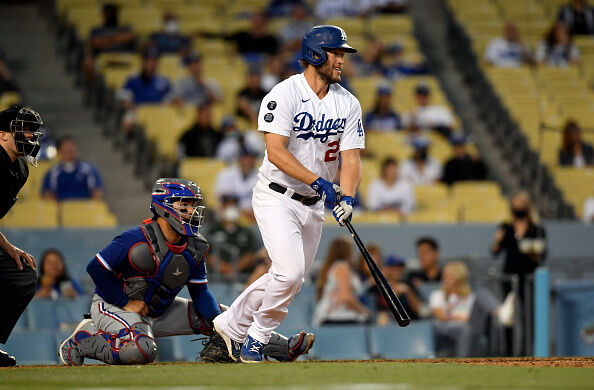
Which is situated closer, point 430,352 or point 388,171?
point 430,352

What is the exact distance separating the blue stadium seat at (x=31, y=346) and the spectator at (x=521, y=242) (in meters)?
4.63

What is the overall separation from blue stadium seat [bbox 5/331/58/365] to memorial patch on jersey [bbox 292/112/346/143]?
Result: 3.02m

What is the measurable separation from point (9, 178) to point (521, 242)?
558cm

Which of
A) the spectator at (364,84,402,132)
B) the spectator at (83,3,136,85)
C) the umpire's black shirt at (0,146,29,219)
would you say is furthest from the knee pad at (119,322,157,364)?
the spectator at (83,3,136,85)

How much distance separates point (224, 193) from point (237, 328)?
16.3ft

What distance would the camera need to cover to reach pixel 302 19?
1510cm

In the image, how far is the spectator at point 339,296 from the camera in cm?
967

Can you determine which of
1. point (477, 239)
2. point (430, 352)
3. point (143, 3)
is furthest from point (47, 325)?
point (143, 3)

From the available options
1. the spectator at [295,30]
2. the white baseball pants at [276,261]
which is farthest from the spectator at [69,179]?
the white baseball pants at [276,261]

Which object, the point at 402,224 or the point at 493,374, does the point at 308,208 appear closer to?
the point at 493,374

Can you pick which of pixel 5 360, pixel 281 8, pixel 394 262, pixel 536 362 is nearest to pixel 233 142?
pixel 394 262

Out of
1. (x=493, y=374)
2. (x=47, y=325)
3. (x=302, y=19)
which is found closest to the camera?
(x=493, y=374)

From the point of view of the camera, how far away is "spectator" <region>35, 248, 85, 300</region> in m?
9.52

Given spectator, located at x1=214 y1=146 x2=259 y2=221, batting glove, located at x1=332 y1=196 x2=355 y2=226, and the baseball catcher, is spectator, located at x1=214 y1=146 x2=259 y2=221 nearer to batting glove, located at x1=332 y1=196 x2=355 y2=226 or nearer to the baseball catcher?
the baseball catcher
